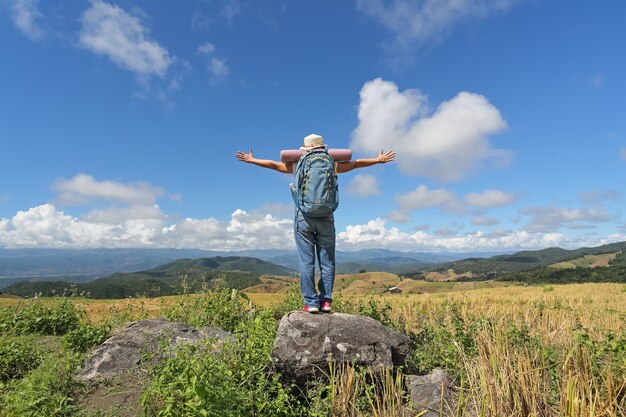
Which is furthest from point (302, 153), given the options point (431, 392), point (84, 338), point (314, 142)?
point (84, 338)

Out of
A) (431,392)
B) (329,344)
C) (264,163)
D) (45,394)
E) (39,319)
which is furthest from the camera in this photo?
(39,319)

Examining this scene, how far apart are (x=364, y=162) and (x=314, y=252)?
88.7 inches

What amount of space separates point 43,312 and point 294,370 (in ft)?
27.8

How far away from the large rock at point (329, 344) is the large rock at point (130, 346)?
1023 millimetres

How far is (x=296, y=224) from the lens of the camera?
23.6ft

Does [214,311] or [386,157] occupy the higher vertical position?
[386,157]

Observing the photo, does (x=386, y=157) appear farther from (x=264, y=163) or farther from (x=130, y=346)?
(x=130, y=346)

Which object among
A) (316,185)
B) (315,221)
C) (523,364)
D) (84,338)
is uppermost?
(316,185)

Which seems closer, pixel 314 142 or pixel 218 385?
pixel 218 385

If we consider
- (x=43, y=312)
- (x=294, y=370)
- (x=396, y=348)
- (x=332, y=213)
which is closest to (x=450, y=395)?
(x=396, y=348)

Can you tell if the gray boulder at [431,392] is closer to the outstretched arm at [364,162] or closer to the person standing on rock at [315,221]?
the person standing on rock at [315,221]

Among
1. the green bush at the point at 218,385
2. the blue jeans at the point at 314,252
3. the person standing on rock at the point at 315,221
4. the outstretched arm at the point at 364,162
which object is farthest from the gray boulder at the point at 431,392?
the outstretched arm at the point at 364,162

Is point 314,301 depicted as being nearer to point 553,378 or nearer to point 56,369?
point 553,378

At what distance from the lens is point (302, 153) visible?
23.9 feet
